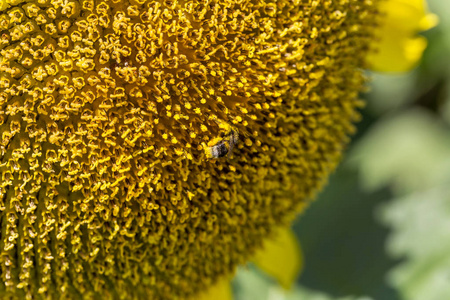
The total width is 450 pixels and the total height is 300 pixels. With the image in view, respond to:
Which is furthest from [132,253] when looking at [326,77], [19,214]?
[326,77]

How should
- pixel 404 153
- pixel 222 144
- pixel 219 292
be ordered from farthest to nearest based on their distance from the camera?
pixel 404 153 → pixel 219 292 → pixel 222 144

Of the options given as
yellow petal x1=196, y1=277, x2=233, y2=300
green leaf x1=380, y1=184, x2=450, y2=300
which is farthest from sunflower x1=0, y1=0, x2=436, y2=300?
green leaf x1=380, y1=184, x2=450, y2=300

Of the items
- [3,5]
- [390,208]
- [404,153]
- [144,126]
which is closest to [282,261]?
[390,208]

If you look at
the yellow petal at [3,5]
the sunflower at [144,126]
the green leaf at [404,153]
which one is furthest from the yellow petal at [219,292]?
the yellow petal at [3,5]

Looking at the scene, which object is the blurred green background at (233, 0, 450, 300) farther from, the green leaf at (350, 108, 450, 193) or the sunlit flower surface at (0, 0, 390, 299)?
the sunlit flower surface at (0, 0, 390, 299)

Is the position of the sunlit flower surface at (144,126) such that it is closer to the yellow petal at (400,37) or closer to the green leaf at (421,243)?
the yellow petal at (400,37)

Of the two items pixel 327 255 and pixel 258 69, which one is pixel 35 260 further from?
pixel 327 255

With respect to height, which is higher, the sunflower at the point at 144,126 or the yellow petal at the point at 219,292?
the sunflower at the point at 144,126

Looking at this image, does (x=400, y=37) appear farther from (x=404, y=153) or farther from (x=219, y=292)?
(x=219, y=292)
